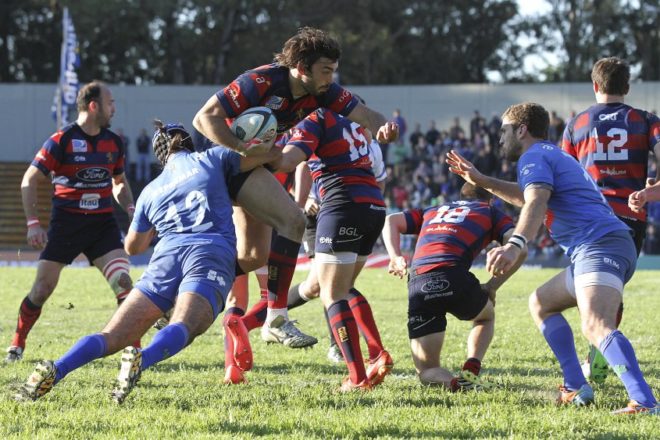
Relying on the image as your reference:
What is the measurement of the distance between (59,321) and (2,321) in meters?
0.66

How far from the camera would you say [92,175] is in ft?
29.1

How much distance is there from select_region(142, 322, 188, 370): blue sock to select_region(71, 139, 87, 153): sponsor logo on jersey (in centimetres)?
372

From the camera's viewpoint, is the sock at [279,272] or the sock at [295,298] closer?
the sock at [279,272]

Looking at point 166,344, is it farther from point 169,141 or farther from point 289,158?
point 289,158

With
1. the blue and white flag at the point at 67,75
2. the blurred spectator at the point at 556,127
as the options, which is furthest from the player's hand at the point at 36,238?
the blue and white flag at the point at 67,75

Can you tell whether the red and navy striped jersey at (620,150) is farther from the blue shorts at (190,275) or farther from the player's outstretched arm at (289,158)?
the blue shorts at (190,275)

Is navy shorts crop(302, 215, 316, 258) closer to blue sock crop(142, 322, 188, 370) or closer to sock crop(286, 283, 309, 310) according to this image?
sock crop(286, 283, 309, 310)

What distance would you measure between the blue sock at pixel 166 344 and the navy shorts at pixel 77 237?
3.42 meters

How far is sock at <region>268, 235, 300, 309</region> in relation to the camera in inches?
306

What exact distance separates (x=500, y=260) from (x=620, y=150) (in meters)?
2.43

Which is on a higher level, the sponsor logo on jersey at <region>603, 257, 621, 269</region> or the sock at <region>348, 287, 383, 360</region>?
the sponsor logo on jersey at <region>603, 257, 621, 269</region>

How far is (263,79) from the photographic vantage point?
253 inches

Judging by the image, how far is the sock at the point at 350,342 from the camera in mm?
6398

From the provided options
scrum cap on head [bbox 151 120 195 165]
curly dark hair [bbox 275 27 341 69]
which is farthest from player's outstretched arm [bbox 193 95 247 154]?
curly dark hair [bbox 275 27 341 69]
